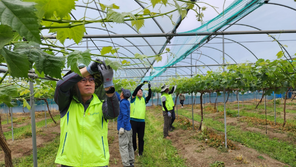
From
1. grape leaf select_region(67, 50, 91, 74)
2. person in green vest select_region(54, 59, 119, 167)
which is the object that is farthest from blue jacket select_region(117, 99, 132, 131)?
grape leaf select_region(67, 50, 91, 74)

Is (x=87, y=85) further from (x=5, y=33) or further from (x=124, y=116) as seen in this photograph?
(x=124, y=116)

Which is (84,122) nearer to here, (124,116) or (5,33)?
(5,33)

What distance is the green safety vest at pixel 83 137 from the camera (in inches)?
64.4

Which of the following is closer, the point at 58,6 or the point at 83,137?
the point at 58,6

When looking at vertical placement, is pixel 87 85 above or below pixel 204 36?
below

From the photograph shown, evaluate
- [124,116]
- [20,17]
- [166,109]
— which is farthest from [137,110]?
[20,17]

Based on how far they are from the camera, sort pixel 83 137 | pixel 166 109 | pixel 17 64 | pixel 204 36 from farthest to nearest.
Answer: pixel 166 109, pixel 204 36, pixel 83 137, pixel 17 64

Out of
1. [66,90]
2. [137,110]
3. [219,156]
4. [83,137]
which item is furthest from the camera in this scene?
[137,110]

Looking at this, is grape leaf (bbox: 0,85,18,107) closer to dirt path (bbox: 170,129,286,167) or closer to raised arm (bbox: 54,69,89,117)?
raised arm (bbox: 54,69,89,117)

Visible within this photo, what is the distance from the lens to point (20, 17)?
1.11 feet

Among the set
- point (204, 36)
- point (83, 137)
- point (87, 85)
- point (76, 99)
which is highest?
point (204, 36)

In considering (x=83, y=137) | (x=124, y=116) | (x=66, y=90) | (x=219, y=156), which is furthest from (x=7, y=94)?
(x=219, y=156)

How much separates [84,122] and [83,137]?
5.5 inches

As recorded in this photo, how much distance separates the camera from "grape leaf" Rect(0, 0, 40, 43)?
32 centimetres
